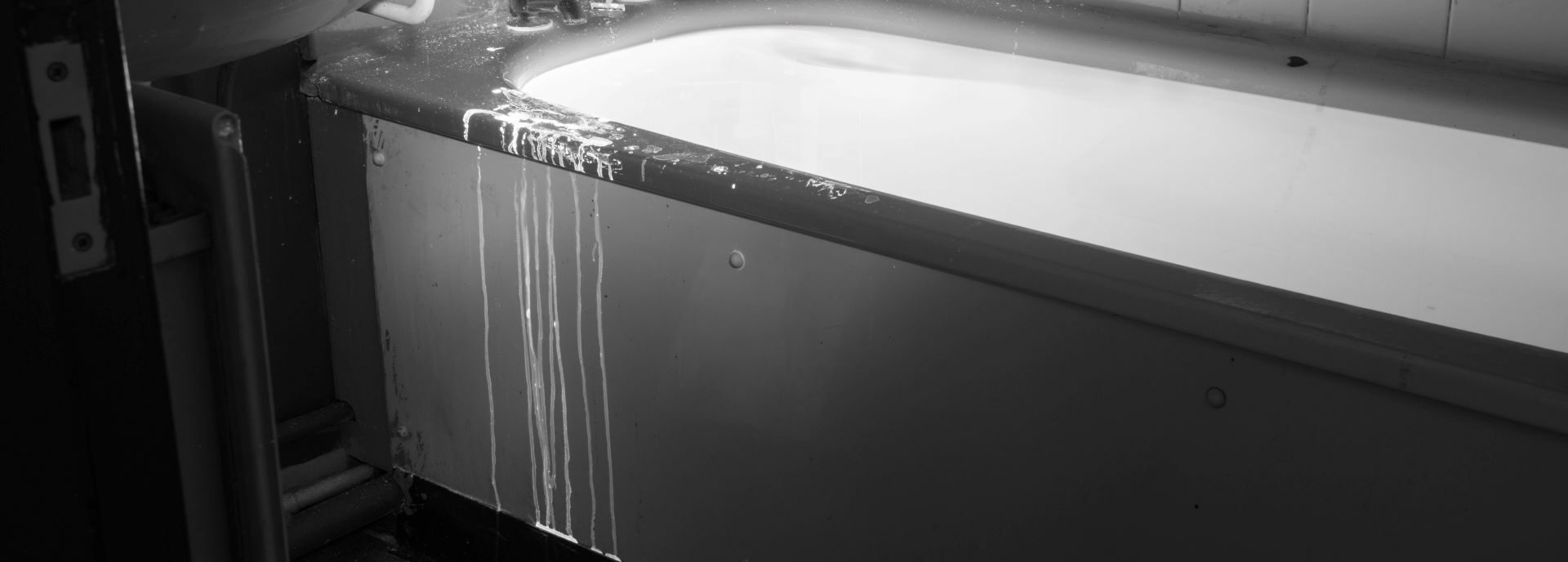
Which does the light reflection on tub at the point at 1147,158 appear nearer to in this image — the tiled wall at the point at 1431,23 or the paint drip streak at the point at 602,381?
the tiled wall at the point at 1431,23

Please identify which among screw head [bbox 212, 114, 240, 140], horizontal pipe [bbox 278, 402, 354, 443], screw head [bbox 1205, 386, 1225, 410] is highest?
screw head [bbox 212, 114, 240, 140]

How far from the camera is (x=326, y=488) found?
1674 mm

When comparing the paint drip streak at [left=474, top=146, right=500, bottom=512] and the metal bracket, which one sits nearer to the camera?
the metal bracket

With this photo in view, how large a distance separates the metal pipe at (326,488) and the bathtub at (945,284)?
24 millimetres

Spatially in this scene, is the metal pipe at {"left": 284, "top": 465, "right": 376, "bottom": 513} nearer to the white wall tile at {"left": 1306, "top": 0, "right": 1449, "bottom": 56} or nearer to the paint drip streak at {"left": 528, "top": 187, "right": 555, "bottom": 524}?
the paint drip streak at {"left": 528, "top": 187, "right": 555, "bottom": 524}

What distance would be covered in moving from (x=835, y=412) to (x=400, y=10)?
0.72 metres

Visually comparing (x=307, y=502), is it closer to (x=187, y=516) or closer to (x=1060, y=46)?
(x=187, y=516)

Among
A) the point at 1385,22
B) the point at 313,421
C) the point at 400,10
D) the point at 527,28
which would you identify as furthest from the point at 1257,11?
the point at 313,421

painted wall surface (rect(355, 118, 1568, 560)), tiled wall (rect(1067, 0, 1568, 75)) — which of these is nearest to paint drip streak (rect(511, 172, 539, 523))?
painted wall surface (rect(355, 118, 1568, 560))

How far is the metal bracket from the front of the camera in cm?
68

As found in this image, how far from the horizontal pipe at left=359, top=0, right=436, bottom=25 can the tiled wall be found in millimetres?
931

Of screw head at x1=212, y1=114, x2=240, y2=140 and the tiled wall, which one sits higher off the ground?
screw head at x1=212, y1=114, x2=240, y2=140

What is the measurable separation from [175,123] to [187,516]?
23 centimetres

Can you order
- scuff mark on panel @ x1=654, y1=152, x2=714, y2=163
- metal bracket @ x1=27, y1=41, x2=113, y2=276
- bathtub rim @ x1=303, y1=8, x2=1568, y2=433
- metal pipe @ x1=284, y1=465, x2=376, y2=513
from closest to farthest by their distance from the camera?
metal bracket @ x1=27, y1=41, x2=113, y2=276
bathtub rim @ x1=303, y1=8, x2=1568, y2=433
scuff mark on panel @ x1=654, y1=152, x2=714, y2=163
metal pipe @ x1=284, y1=465, x2=376, y2=513
